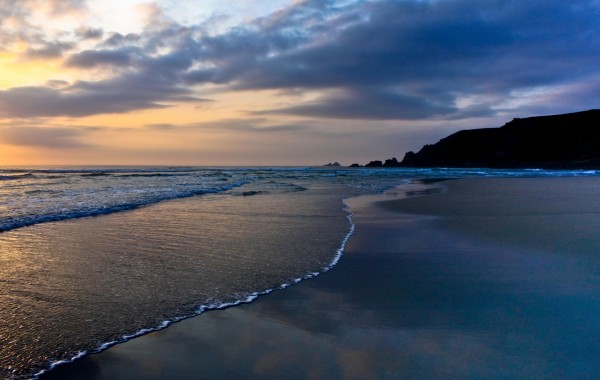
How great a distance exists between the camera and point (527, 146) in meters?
110

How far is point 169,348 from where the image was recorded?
12.8ft

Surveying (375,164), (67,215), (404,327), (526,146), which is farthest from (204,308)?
(375,164)

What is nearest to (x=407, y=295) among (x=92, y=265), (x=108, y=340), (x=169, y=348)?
(x=169, y=348)

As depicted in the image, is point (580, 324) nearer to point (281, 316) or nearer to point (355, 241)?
point (281, 316)

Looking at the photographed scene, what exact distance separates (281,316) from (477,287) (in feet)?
8.70

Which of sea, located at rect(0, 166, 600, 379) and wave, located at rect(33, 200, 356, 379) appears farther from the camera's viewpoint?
sea, located at rect(0, 166, 600, 379)

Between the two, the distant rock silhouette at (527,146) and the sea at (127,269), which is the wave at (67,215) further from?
the distant rock silhouette at (527,146)

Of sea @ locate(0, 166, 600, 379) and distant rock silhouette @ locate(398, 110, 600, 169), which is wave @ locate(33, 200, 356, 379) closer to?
sea @ locate(0, 166, 600, 379)

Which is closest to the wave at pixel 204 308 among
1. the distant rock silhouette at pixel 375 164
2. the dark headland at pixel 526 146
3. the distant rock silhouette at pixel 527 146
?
the dark headland at pixel 526 146

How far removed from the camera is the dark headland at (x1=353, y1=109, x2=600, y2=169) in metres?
96.6

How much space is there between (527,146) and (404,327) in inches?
4750

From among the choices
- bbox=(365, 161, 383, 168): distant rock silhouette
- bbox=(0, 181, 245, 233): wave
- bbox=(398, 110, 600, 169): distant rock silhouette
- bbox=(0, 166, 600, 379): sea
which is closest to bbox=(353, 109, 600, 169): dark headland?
bbox=(398, 110, 600, 169): distant rock silhouette

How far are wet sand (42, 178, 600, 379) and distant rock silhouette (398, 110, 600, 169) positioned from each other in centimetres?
9179

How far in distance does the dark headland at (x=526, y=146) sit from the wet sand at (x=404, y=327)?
91021 mm
